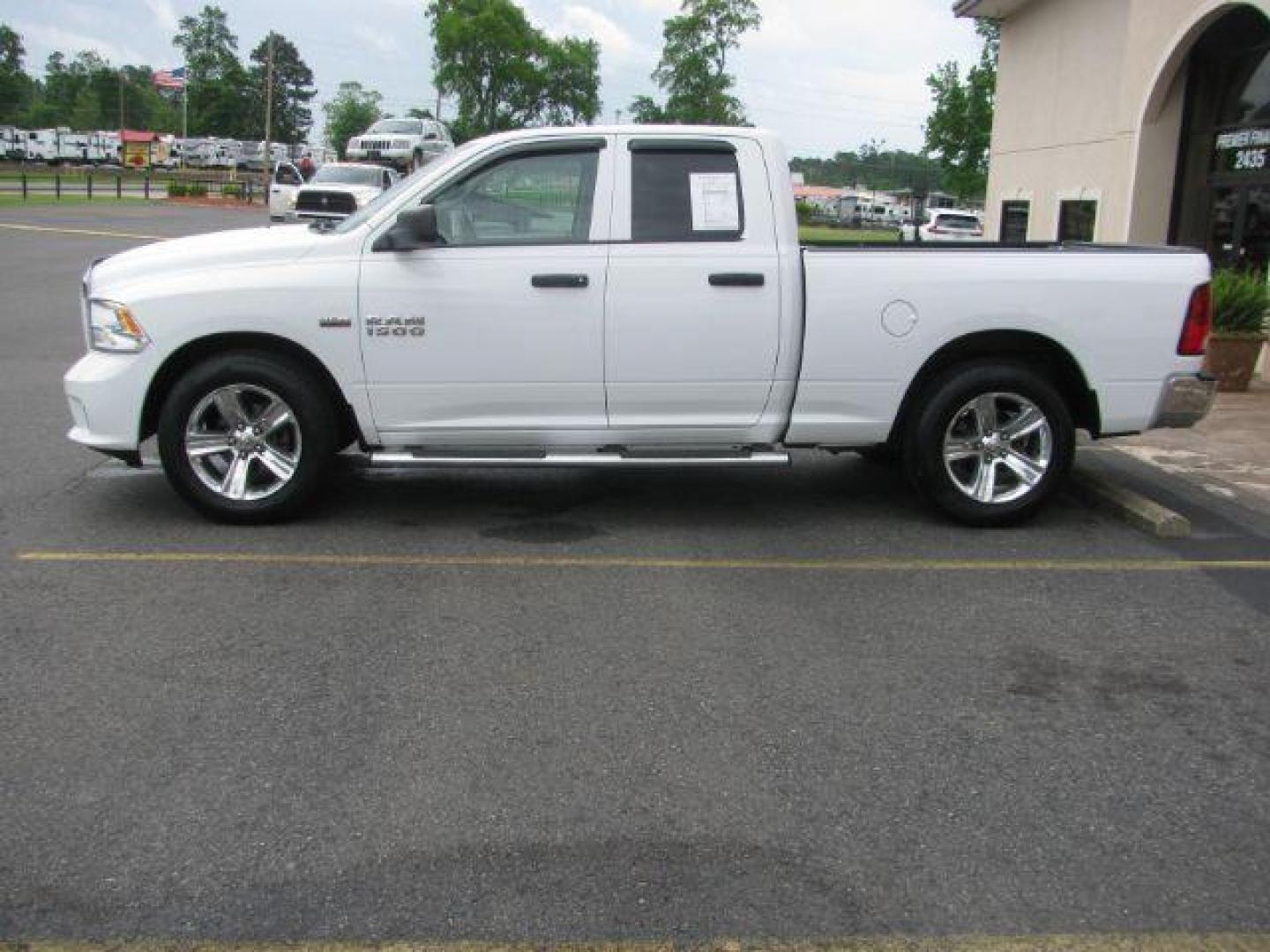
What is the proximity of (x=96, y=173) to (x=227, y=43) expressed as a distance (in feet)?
255

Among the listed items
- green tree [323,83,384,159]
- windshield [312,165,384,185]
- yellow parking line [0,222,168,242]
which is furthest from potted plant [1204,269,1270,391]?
green tree [323,83,384,159]

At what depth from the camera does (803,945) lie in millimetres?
3037

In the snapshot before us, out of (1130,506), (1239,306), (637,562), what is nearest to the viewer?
(637,562)

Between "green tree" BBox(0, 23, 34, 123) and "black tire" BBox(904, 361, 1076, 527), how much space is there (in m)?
132

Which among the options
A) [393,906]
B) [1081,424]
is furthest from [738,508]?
[393,906]

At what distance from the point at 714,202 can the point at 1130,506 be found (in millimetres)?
2932

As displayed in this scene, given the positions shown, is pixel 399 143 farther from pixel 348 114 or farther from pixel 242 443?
pixel 348 114

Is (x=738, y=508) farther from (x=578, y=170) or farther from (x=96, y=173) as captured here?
(x=96, y=173)

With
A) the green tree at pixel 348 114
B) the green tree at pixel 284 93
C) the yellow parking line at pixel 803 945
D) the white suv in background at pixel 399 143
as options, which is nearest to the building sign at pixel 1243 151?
the yellow parking line at pixel 803 945

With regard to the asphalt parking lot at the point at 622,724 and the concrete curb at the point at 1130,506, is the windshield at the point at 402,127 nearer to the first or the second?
the asphalt parking lot at the point at 622,724

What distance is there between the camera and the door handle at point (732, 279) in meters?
6.38

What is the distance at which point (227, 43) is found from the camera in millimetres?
140750

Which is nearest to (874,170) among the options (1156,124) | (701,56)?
(701,56)

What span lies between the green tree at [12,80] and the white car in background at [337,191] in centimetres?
10663
